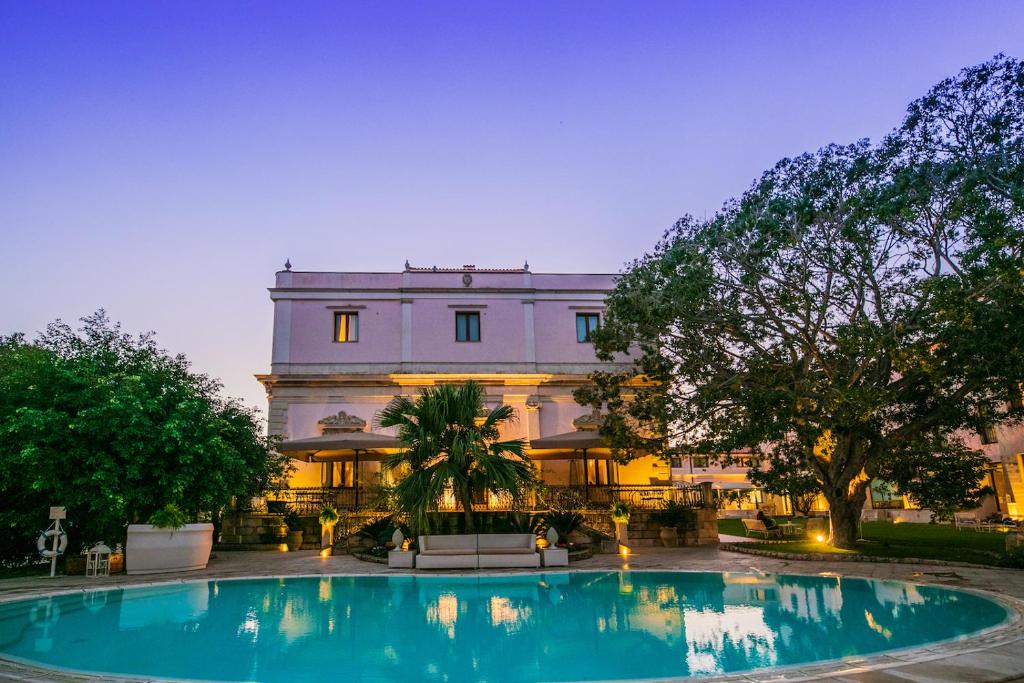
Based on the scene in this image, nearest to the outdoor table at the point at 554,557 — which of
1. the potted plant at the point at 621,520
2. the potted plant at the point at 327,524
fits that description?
the potted plant at the point at 621,520

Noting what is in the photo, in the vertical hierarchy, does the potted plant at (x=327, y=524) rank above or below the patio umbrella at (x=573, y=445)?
below

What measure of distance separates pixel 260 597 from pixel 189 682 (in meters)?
5.83

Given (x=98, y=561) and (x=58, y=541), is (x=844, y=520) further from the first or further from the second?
(x=58, y=541)

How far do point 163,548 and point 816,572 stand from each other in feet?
42.2

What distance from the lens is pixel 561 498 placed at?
63.6ft

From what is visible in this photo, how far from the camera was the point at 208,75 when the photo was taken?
41.7 ft

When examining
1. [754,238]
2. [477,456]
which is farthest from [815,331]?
[477,456]

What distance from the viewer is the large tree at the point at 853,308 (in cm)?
1222

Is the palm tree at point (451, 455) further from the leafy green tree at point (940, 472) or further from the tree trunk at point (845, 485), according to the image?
the leafy green tree at point (940, 472)

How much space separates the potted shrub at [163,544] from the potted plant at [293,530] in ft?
14.3

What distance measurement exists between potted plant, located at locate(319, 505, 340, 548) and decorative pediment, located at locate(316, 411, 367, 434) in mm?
6162

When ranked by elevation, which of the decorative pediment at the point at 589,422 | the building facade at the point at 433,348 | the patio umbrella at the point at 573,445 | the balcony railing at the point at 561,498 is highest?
the building facade at the point at 433,348

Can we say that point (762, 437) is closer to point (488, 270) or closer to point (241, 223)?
point (488, 270)

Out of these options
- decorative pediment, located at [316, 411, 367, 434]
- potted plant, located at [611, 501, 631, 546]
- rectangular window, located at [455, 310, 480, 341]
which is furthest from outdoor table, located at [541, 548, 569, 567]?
rectangular window, located at [455, 310, 480, 341]
